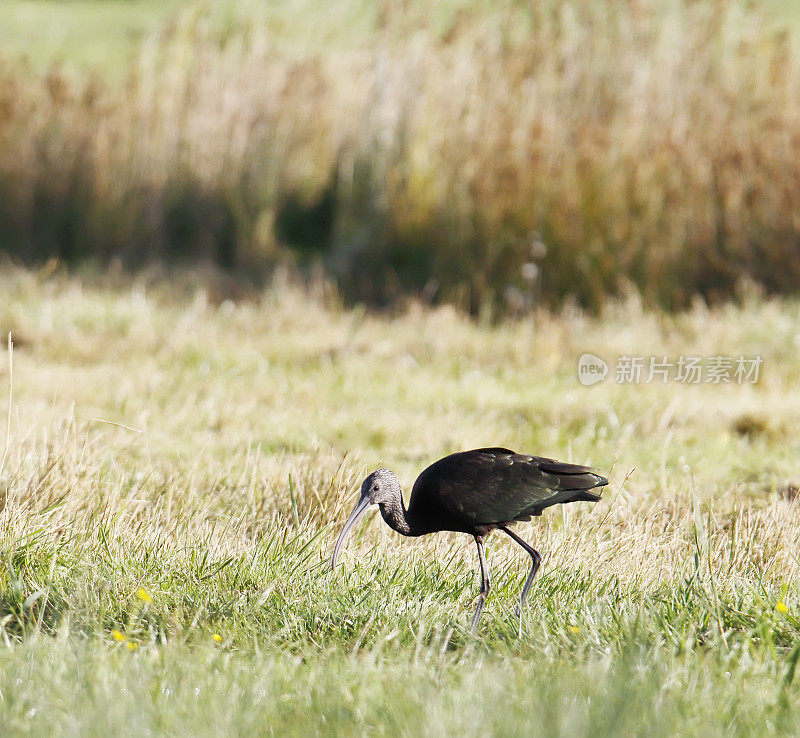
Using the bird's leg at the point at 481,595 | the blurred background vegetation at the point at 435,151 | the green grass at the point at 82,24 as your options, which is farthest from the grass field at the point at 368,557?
the green grass at the point at 82,24

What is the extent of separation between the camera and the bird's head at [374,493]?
Result: 312 centimetres

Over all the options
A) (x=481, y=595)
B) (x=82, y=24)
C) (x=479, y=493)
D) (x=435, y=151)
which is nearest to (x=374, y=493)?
(x=479, y=493)

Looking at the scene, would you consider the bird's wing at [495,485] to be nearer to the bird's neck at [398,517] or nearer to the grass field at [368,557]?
the bird's neck at [398,517]

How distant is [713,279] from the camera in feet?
26.5

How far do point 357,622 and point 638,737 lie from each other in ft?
3.05

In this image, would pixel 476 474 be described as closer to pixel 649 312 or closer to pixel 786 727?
pixel 786 727

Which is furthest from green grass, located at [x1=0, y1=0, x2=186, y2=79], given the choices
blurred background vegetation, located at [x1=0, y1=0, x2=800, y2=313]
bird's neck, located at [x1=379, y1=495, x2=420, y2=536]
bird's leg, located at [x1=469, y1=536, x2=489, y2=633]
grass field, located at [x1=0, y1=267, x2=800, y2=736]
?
bird's leg, located at [x1=469, y1=536, x2=489, y2=633]

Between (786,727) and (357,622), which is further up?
(786,727)

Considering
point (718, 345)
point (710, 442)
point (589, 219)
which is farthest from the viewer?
point (589, 219)

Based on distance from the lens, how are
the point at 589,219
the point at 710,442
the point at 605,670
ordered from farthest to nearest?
1. the point at 589,219
2. the point at 710,442
3. the point at 605,670

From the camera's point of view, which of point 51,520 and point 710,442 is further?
point 710,442

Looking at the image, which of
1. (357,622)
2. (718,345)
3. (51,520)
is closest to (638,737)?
(357,622)

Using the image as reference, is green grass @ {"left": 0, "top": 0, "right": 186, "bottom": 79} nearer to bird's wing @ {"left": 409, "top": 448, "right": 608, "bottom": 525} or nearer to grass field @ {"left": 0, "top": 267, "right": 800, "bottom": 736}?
grass field @ {"left": 0, "top": 267, "right": 800, "bottom": 736}

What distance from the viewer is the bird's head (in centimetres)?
312
